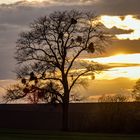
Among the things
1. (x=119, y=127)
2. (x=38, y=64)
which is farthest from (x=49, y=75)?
(x=119, y=127)

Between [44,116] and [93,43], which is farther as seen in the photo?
[44,116]

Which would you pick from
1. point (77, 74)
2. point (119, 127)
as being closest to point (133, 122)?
point (119, 127)

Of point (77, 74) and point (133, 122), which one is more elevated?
point (77, 74)

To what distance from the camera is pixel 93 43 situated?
70.1 meters

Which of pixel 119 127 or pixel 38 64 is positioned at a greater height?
pixel 38 64

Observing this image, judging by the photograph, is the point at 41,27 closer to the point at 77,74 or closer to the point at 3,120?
the point at 77,74

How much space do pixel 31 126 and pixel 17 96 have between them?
1870 centimetres

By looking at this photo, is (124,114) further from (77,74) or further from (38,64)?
(38,64)

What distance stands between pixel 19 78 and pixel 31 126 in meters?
19.5

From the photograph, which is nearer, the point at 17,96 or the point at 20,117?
the point at 17,96

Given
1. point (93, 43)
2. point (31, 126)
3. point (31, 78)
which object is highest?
point (93, 43)

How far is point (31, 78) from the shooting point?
68.4 meters

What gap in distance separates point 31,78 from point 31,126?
21.9m

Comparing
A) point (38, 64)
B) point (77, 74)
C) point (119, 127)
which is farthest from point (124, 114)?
point (38, 64)
